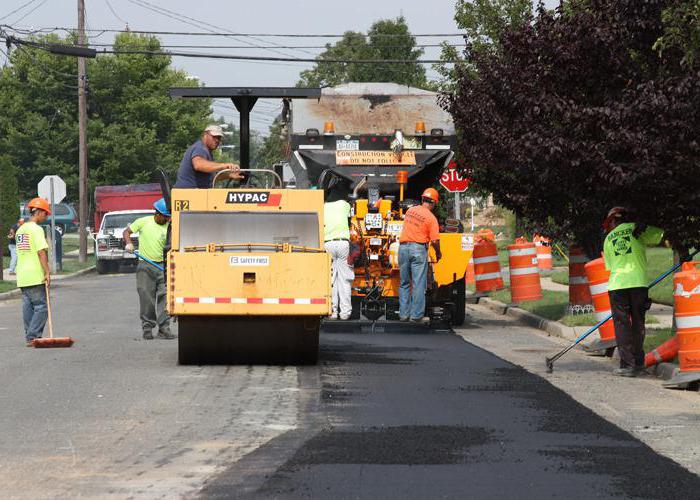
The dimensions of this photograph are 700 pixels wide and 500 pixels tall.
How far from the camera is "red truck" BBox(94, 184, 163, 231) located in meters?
49.1

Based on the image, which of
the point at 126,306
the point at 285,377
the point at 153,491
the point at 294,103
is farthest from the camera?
the point at 126,306

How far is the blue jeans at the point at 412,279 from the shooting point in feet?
60.6

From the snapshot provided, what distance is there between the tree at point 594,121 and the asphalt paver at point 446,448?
219 centimetres

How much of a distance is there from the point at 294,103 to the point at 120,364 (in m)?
8.00

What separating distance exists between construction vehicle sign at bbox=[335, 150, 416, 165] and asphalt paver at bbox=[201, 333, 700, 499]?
25.2ft

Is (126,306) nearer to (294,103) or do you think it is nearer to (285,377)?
(294,103)

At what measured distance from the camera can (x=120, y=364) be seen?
1443 cm

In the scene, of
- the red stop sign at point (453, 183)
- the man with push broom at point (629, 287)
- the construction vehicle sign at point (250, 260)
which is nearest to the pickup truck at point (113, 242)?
the red stop sign at point (453, 183)

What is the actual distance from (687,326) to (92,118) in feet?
183

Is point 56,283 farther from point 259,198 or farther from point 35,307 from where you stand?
point 259,198

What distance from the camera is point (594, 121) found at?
45.1 ft

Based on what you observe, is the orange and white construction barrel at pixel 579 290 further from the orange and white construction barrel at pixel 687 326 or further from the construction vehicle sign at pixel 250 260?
the construction vehicle sign at pixel 250 260

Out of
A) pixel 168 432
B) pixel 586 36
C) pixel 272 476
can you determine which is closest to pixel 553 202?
pixel 586 36

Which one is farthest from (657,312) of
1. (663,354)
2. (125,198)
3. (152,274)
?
(125,198)
